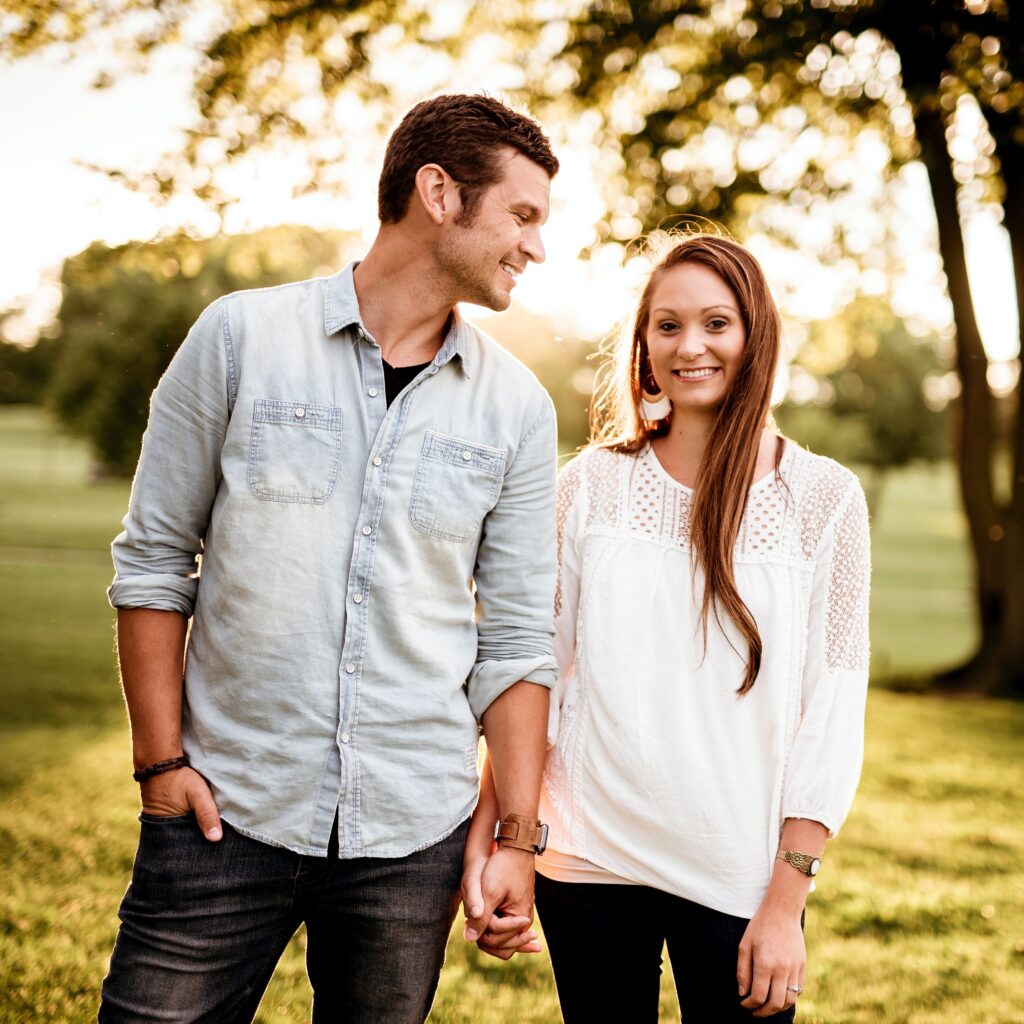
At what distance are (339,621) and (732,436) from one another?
3.41 ft

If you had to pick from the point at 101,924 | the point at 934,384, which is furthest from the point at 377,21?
the point at 934,384

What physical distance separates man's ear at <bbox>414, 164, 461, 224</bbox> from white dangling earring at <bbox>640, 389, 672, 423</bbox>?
0.76 m

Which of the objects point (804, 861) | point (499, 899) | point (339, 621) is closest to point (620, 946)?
point (499, 899)

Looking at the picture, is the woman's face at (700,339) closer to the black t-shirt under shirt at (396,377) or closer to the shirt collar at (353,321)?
the shirt collar at (353,321)

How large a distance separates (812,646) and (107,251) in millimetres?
8718

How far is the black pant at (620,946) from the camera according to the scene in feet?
8.07

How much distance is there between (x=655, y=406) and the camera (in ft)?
9.23

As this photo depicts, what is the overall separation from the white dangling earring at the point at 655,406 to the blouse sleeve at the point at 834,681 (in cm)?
54

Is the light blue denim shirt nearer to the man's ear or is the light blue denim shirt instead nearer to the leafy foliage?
the man's ear

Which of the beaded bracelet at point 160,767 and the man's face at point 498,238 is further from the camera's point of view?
the man's face at point 498,238

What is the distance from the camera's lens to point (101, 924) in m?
4.93

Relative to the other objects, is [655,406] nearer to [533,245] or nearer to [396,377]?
[533,245]

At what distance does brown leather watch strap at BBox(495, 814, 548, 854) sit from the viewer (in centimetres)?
239

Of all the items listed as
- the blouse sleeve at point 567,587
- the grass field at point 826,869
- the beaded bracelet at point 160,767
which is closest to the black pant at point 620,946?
the blouse sleeve at point 567,587
